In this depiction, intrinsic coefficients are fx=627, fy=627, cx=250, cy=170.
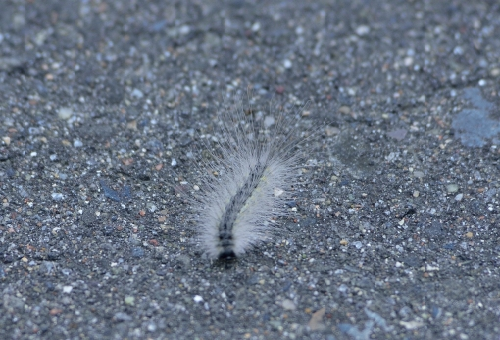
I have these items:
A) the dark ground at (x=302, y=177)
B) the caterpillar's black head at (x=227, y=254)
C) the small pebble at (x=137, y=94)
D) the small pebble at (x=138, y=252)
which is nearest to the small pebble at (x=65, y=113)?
the dark ground at (x=302, y=177)

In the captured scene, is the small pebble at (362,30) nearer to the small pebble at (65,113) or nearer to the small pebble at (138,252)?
the small pebble at (65,113)

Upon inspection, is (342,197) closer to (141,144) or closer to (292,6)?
(141,144)

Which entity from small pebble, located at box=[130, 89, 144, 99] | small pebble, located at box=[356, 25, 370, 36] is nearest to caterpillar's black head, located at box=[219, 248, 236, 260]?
small pebble, located at box=[130, 89, 144, 99]

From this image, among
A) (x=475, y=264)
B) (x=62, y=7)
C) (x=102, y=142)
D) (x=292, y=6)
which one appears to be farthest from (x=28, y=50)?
(x=475, y=264)

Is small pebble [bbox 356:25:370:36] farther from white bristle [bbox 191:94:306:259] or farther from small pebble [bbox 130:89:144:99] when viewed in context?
small pebble [bbox 130:89:144:99]

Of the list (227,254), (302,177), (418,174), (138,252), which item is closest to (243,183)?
(302,177)

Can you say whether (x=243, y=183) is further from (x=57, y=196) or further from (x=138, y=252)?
(x=57, y=196)

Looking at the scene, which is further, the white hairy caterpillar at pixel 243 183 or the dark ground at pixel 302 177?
the white hairy caterpillar at pixel 243 183
